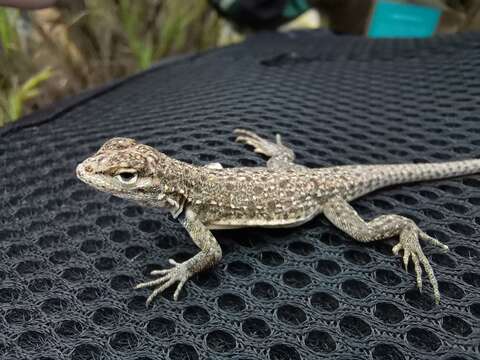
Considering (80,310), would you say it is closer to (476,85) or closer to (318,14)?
(476,85)

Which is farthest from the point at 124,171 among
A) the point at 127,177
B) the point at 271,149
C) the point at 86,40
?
the point at 86,40

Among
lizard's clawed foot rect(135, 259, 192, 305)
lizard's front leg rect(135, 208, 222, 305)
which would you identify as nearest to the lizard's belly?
lizard's front leg rect(135, 208, 222, 305)

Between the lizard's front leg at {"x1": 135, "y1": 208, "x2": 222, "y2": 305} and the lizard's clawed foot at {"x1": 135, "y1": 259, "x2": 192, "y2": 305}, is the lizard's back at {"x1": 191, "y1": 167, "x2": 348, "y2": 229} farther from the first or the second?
the lizard's clawed foot at {"x1": 135, "y1": 259, "x2": 192, "y2": 305}

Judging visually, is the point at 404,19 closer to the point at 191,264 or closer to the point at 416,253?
the point at 416,253

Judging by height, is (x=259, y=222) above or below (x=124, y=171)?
below

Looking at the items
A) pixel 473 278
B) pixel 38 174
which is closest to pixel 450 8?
pixel 473 278

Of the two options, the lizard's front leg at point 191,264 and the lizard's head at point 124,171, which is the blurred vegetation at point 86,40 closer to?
the lizard's head at point 124,171
